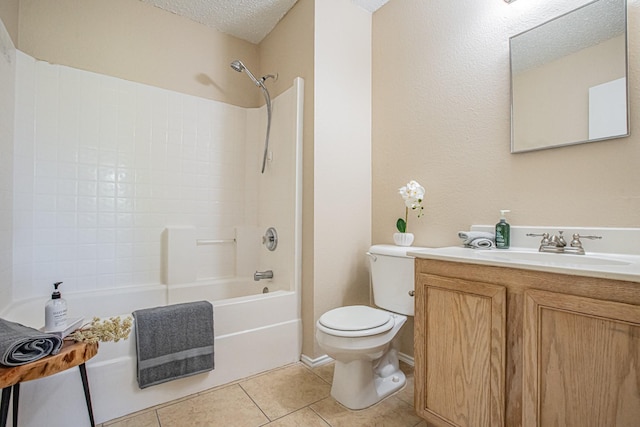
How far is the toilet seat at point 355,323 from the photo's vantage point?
1394 mm

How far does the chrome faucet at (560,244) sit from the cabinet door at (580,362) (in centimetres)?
A: 47

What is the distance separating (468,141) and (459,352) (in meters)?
1.11

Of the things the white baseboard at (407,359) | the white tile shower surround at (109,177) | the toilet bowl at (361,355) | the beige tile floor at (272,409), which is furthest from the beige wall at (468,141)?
the white tile shower surround at (109,177)

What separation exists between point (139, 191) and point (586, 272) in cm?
244

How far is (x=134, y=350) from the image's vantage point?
1.45 meters

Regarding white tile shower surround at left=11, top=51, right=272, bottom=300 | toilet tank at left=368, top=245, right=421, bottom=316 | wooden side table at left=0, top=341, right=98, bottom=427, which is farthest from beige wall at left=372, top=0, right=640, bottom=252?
wooden side table at left=0, top=341, right=98, bottom=427

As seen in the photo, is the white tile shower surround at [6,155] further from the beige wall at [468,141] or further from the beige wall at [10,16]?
the beige wall at [468,141]

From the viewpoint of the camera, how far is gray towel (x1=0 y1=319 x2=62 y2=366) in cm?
89

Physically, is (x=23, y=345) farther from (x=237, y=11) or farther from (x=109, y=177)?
(x=237, y=11)

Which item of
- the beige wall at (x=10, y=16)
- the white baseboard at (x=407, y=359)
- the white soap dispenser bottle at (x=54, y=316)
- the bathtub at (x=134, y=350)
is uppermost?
the beige wall at (x=10, y=16)

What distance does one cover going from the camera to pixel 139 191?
6.97 ft

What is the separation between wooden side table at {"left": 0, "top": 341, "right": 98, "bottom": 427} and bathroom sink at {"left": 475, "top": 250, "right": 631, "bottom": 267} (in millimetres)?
1521

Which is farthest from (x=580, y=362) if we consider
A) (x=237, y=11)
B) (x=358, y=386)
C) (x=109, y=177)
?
(x=237, y=11)

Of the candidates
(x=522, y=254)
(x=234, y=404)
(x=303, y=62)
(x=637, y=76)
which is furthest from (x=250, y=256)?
(x=637, y=76)
